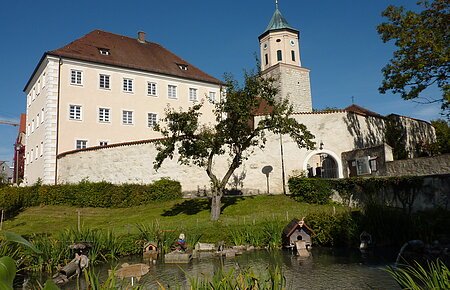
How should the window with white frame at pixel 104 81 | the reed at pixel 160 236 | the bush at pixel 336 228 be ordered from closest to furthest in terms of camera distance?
the reed at pixel 160 236 → the bush at pixel 336 228 → the window with white frame at pixel 104 81

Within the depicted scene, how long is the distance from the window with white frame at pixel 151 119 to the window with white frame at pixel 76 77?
6690mm

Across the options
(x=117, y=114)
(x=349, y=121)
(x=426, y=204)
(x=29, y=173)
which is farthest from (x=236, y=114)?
(x=29, y=173)

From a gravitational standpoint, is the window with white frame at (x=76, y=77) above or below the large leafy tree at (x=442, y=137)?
above

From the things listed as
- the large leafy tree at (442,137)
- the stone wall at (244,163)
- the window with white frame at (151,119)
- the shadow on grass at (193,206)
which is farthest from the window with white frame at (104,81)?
the large leafy tree at (442,137)

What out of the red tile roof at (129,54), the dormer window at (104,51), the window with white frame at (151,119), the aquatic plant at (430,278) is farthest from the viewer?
the window with white frame at (151,119)

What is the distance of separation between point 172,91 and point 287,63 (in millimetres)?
15003

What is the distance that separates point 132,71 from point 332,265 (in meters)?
27.3

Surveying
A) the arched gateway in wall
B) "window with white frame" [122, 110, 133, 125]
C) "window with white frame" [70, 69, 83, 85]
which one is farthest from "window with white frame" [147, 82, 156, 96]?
the arched gateway in wall

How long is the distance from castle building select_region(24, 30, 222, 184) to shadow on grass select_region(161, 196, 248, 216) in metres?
11.7

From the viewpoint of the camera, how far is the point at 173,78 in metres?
35.6

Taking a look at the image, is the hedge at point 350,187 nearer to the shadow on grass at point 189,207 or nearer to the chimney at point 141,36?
the shadow on grass at point 189,207

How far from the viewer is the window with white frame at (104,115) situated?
102 feet

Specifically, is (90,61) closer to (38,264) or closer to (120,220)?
(120,220)

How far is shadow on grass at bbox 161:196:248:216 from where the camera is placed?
2092 cm
